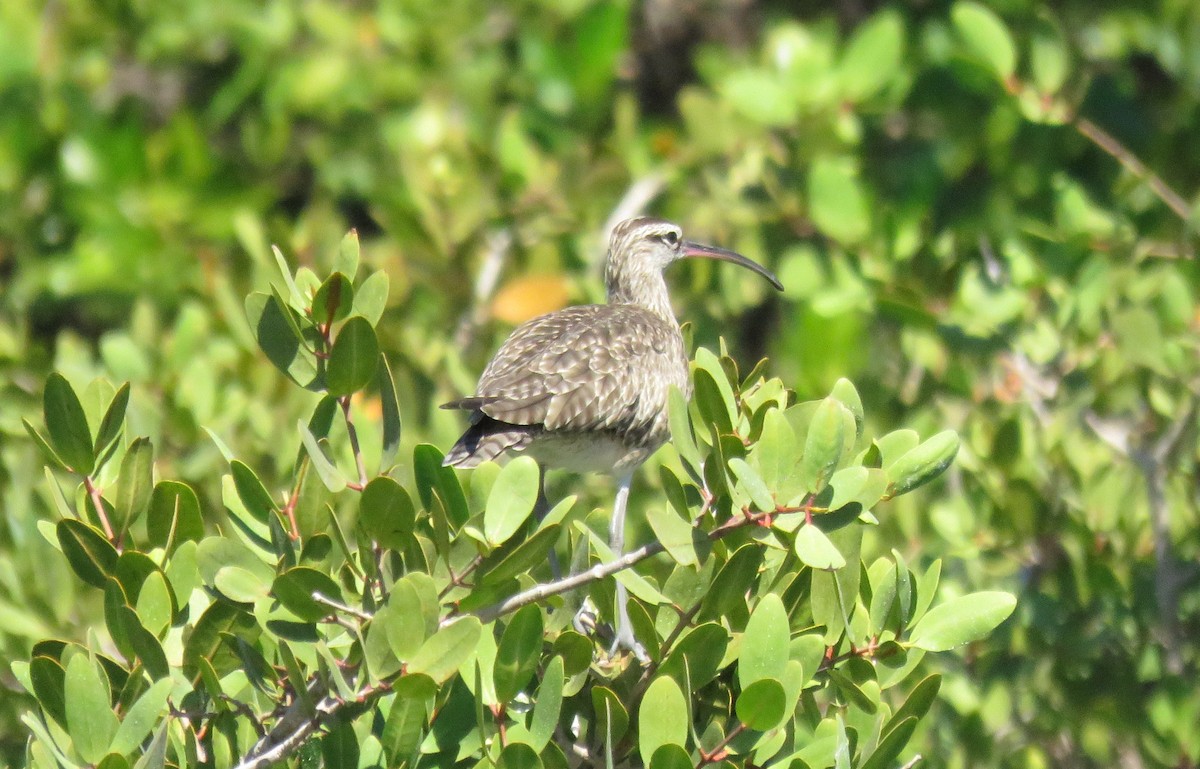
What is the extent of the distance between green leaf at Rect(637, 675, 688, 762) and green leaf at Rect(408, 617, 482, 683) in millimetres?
365

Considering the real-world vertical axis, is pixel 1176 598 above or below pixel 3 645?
below

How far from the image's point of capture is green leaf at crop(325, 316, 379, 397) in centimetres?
317

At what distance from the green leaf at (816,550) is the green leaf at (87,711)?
1.33m

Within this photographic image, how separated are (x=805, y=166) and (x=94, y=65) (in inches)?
170

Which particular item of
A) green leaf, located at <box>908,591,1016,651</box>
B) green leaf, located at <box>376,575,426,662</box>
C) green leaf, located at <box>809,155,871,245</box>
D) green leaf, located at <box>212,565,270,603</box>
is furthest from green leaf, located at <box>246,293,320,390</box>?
green leaf, located at <box>809,155,871,245</box>

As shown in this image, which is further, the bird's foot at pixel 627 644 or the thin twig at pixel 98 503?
the bird's foot at pixel 627 644

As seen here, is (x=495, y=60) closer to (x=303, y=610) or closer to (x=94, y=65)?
(x=94, y=65)

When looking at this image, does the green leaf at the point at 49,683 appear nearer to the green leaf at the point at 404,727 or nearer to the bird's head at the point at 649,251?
the green leaf at the point at 404,727

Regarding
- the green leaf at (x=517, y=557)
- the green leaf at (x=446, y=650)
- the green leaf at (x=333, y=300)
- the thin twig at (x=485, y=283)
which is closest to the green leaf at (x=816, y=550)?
the green leaf at (x=517, y=557)

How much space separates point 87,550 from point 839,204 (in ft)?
12.0

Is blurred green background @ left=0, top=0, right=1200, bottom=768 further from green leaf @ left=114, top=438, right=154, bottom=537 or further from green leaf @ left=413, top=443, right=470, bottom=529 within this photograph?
Result: green leaf @ left=413, top=443, right=470, bottom=529

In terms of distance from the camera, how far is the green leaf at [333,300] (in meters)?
3.19

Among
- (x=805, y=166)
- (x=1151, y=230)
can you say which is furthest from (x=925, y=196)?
(x=1151, y=230)

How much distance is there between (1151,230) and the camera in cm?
598
